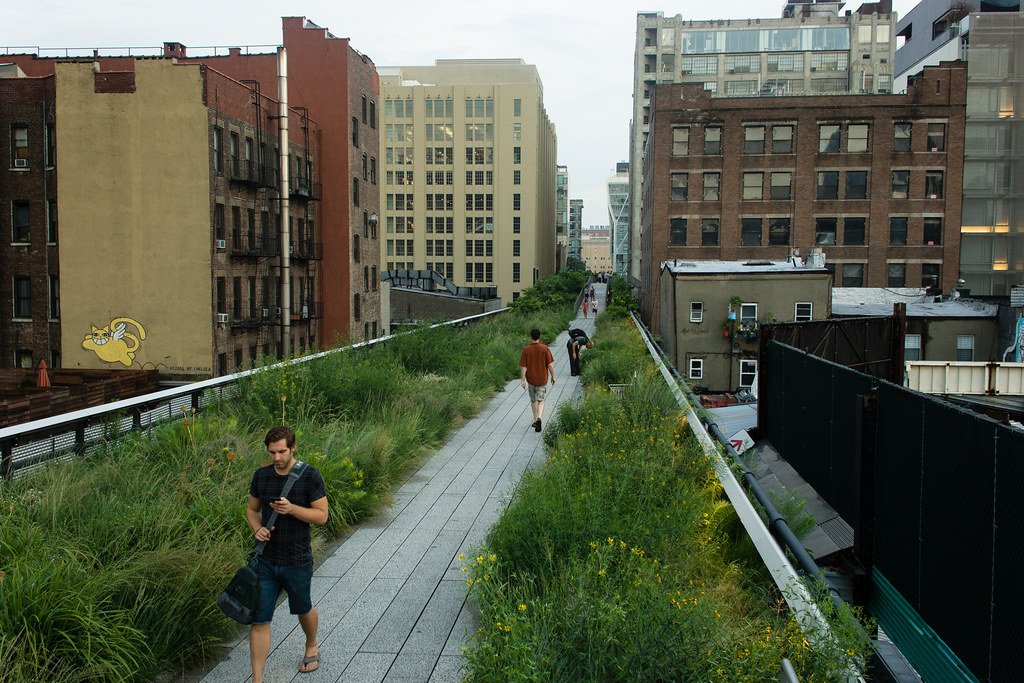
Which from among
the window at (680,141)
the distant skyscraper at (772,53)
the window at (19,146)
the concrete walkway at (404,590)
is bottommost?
the concrete walkway at (404,590)

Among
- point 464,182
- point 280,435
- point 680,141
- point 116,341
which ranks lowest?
point 116,341

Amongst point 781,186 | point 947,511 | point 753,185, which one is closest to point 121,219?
point 947,511

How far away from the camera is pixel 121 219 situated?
39.7 meters

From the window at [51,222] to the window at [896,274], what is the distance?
5418cm

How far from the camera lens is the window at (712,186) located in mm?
64812

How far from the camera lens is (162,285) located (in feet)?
131

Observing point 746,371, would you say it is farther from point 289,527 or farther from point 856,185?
point 289,527

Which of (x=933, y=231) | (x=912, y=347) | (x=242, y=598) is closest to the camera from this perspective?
(x=242, y=598)

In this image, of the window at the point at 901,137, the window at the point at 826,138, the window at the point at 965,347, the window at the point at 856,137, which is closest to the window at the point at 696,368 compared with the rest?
the window at the point at 965,347

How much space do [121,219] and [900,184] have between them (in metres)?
52.8

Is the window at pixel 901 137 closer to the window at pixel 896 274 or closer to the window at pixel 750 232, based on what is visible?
the window at pixel 896 274

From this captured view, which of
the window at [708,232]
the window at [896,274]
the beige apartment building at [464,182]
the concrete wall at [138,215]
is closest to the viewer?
the concrete wall at [138,215]

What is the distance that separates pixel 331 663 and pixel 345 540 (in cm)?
265

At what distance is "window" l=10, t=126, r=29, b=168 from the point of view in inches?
1583
